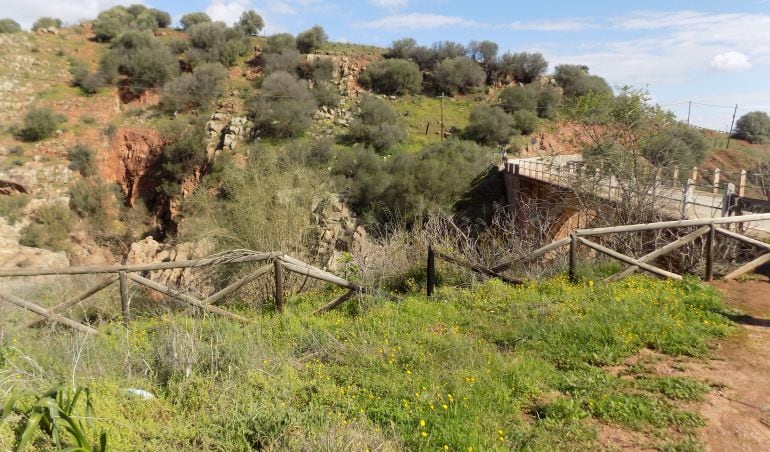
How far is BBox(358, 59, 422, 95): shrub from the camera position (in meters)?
41.0

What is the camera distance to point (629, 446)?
3439 mm

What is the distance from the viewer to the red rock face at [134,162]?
93.7 feet

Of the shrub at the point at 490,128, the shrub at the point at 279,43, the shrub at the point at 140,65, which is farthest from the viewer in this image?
the shrub at the point at 279,43

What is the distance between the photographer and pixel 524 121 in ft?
124

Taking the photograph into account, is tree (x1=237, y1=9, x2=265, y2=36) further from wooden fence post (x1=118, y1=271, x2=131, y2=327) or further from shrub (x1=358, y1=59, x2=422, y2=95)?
wooden fence post (x1=118, y1=271, x2=131, y2=327)

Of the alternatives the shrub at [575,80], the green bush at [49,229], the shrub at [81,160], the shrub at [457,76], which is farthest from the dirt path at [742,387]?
the shrub at [575,80]

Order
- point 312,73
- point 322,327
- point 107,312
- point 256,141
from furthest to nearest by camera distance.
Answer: point 312,73, point 256,141, point 107,312, point 322,327

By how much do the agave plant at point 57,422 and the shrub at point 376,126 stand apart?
2777 centimetres

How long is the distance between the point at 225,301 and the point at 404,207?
1528cm

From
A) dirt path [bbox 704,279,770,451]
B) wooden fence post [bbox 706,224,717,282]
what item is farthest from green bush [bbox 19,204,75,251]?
dirt path [bbox 704,279,770,451]

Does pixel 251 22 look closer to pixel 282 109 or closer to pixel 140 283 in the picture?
pixel 282 109

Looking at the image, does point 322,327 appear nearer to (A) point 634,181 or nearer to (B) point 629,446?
(B) point 629,446

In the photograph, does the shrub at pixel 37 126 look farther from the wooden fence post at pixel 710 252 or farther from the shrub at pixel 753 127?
the shrub at pixel 753 127

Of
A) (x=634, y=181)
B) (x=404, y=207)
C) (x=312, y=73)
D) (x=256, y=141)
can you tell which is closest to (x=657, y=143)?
(x=634, y=181)
